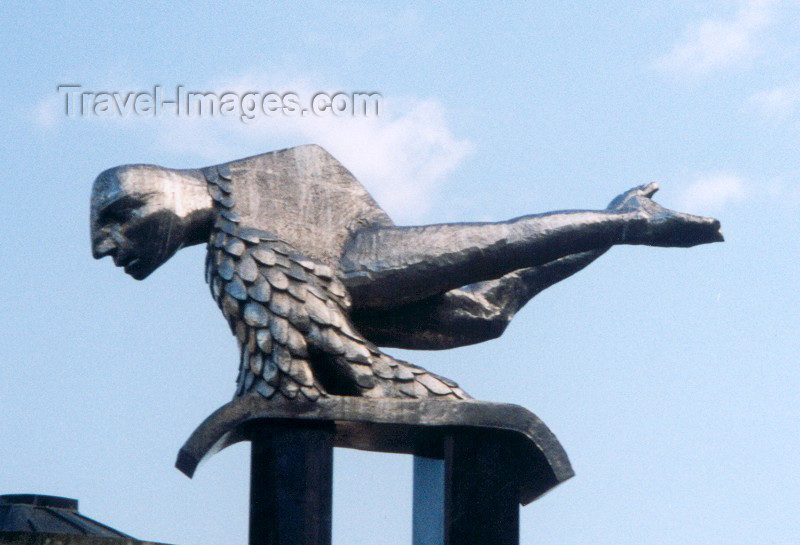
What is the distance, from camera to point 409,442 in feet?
34.4

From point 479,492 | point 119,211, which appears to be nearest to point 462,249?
point 479,492

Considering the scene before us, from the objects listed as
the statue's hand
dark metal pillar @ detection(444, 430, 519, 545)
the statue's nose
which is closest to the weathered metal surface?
dark metal pillar @ detection(444, 430, 519, 545)

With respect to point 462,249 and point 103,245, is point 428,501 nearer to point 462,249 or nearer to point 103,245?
point 462,249

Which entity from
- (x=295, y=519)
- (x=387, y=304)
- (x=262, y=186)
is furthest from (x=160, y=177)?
(x=295, y=519)

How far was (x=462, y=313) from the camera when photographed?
10930 millimetres

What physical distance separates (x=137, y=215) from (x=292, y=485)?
1.76 m

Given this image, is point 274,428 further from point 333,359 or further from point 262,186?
point 262,186

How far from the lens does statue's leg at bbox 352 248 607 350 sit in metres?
10.8

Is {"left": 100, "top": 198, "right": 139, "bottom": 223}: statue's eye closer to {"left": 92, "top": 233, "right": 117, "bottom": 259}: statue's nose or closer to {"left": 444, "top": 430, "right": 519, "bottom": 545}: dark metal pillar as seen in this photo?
{"left": 92, "top": 233, "right": 117, "bottom": 259}: statue's nose

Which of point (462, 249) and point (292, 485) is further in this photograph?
point (462, 249)

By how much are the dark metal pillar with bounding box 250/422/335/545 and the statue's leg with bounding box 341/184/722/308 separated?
88 centimetres

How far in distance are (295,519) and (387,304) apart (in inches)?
54.6

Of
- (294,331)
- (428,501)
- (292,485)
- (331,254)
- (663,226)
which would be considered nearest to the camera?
(292,485)

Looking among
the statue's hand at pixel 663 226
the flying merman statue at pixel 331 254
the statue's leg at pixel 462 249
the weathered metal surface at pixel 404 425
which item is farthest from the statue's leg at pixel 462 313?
the weathered metal surface at pixel 404 425
